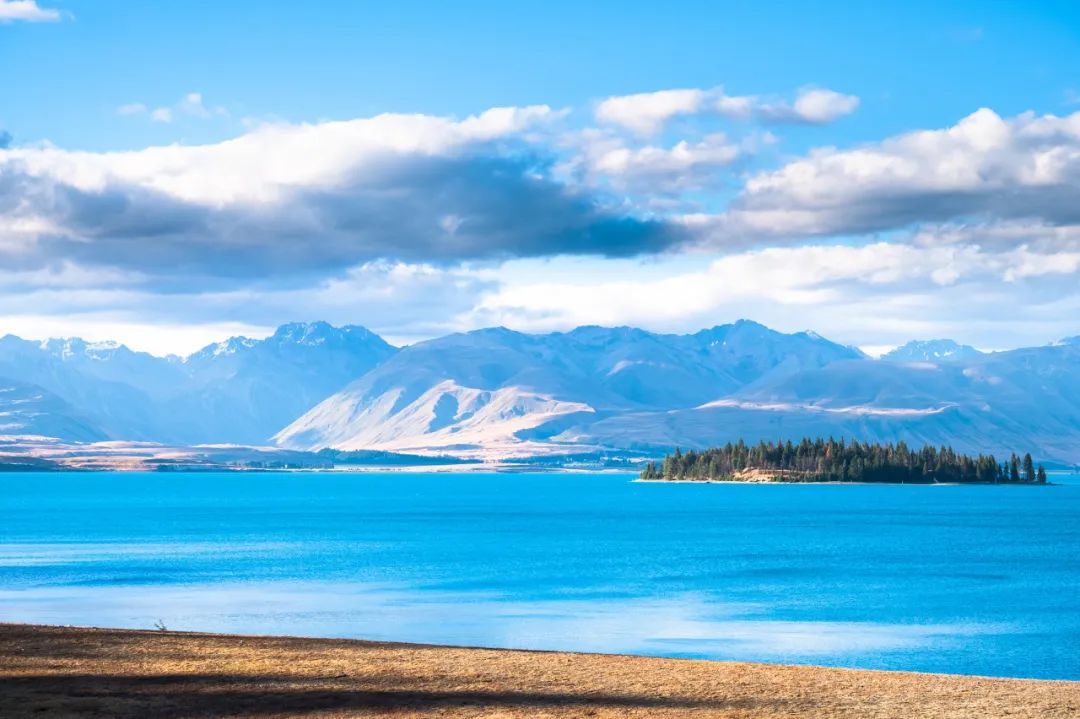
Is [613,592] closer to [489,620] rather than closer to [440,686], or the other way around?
[489,620]

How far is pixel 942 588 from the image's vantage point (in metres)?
103

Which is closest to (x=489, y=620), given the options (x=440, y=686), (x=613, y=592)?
(x=613, y=592)

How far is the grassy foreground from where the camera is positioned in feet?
113

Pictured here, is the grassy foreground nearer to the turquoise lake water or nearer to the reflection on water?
the turquoise lake water

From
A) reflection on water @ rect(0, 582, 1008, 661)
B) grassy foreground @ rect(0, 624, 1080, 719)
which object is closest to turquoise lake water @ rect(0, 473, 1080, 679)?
reflection on water @ rect(0, 582, 1008, 661)

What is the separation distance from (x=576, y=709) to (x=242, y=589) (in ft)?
224

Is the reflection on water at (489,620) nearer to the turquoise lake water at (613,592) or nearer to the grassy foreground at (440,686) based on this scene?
the turquoise lake water at (613,592)

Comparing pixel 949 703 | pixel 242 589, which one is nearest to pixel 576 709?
pixel 949 703

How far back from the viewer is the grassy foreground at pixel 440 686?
3444cm

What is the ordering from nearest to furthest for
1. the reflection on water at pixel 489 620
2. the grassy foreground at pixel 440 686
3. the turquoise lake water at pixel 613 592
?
the grassy foreground at pixel 440 686 → the reflection on water at pixel 489 620 → the turquoise lake water at pixel 613 592

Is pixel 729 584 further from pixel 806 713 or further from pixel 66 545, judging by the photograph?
pixel 66 545

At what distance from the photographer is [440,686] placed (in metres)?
37.9

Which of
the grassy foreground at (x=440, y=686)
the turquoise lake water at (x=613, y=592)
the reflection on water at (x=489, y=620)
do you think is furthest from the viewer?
the turquoise lake water at (x=613, y=592)

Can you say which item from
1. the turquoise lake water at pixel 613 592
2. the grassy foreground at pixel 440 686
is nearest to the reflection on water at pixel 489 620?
the turquoise lake water at pixel 613 592
